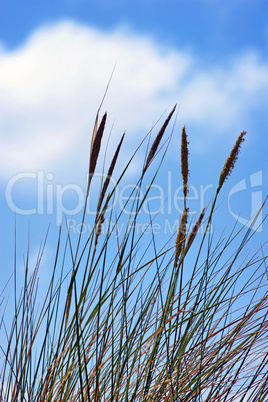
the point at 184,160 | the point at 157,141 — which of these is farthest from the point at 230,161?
the point at 157,141

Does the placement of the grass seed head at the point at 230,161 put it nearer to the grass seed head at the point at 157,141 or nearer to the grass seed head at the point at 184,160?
the grass seed head at the point at 184,160

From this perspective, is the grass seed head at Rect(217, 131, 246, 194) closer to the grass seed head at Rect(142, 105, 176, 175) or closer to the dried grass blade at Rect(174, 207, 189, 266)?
the dried grass blade at Rect(174, 207, 189, 266)

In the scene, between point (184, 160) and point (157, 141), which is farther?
point (184, 160)

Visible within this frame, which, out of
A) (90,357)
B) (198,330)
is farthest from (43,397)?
(198,330)

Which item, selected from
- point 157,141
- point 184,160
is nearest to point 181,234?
point 184,160

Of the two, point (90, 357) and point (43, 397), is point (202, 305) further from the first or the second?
point (43, 397)

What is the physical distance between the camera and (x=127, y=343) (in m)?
1.31

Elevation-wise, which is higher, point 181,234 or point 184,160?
point 184,160

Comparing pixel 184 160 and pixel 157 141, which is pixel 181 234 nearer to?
pixel 184 160

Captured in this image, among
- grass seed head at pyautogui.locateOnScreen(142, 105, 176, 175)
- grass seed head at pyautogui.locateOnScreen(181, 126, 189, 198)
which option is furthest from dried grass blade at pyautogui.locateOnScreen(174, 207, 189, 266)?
grass seed head at pyautogui.locateOnScreen(142, 105, 176, 175)

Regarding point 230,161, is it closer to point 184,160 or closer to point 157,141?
point 184,160

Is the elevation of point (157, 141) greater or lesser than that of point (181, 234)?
greater

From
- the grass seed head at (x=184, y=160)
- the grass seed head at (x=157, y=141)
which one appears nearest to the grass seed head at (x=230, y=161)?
the grass seed head at (x=184, y=160)

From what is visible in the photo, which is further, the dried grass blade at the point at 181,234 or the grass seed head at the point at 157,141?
the dried grass blade at the point at 181,234
